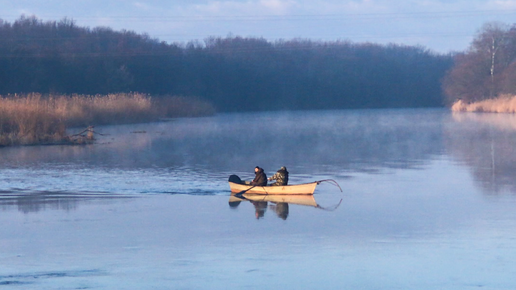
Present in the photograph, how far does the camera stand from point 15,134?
86.8ft

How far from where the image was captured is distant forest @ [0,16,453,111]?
195 feet

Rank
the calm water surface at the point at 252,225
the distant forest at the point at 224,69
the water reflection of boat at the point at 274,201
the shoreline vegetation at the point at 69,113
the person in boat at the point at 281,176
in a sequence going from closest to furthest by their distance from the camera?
the calm water surface at the point at 252,225 < the water reflection of boat at the point at 274,201 < the person in boat at the point at 281,176 < the shoreline vegetation at the point at 69,113 < the distant forest at the point at 224,69

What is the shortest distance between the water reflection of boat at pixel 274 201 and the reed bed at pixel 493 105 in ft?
143

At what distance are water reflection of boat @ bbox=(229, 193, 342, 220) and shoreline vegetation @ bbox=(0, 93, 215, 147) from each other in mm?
14294

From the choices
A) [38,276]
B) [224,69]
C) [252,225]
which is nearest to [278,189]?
[252,225]

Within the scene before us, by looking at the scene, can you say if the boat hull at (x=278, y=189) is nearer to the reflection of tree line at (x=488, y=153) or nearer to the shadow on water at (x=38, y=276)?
the reflection of tree line at (x=488, y=153)

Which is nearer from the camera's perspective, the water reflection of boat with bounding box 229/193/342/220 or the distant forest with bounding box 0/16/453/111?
the water reflection of boat with bounding box 229/193/342/220

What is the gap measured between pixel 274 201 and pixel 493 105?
154ft

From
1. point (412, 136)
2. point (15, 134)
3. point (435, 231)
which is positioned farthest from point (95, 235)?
point (412, 136)

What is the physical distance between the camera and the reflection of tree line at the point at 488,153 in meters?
15.4

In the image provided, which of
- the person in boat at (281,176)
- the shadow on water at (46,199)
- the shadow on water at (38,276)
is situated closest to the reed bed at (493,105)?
the person in boat at (281,176)

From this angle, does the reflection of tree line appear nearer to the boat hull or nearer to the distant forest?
the boat hull

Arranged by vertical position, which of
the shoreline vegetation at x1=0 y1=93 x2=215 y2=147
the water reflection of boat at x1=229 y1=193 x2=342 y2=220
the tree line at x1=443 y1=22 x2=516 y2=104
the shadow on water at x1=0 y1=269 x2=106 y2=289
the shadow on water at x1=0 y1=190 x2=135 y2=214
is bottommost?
the shadow on water at x1=0 y1=269 x2=106 y2=289

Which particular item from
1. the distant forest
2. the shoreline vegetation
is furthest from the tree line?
the shoreline vegetation
